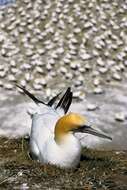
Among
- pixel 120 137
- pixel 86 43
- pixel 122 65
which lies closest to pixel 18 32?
pixel 86 43

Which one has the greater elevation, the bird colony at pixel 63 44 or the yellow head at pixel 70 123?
the yellow head at pixel 70 123

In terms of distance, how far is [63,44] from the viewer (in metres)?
14.1

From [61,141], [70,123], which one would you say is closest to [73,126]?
[70,123]

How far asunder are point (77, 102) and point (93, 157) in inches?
131

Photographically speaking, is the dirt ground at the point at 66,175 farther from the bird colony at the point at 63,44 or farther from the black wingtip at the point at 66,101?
the bird colony at the point at 63,44

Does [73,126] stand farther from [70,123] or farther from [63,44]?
[63,44]

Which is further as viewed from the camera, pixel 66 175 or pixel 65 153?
pixel 65 153

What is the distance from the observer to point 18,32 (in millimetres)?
14828

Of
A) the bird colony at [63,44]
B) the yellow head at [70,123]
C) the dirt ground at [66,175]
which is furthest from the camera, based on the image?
the bird colony at [63,44]

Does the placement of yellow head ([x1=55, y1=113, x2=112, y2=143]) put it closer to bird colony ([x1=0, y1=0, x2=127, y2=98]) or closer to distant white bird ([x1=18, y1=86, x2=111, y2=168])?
distant white bird ([x1=18, y1=86, x2=111, y2=168])

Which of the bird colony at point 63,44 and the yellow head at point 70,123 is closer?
the yellow head at point 70,123

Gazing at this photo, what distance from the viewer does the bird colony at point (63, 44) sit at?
12664mm

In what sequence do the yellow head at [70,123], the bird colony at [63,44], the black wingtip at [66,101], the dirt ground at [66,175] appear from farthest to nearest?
the bird colony at [63,44] → the black wingtip at [66,101] → the yellow head at [70,123] → the dirt ground at [66,175]

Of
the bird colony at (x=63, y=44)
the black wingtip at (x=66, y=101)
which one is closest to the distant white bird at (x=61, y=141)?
the black wingtip at (x=66, y=101)
